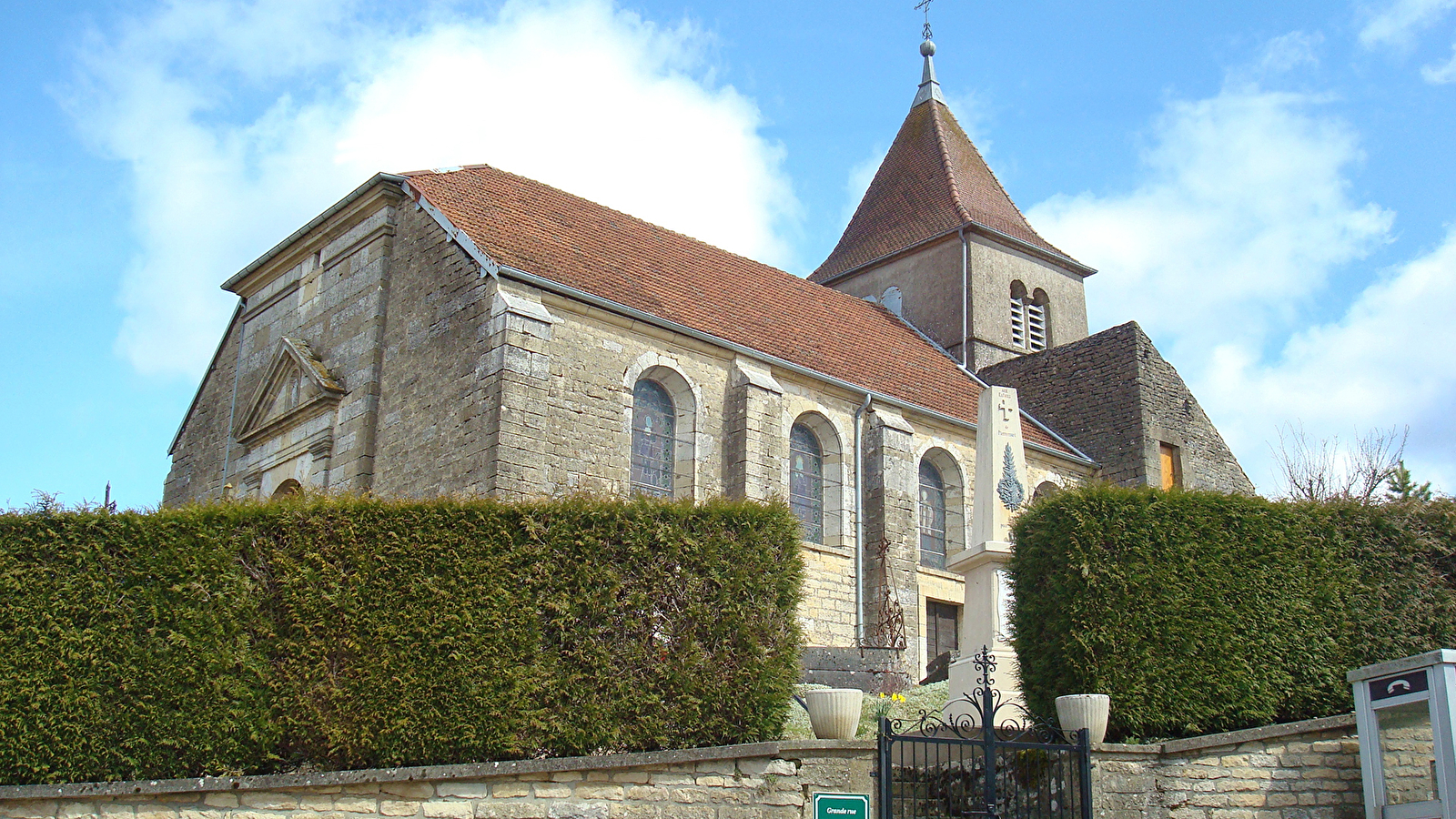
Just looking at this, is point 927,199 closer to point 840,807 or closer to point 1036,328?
point 1036,328

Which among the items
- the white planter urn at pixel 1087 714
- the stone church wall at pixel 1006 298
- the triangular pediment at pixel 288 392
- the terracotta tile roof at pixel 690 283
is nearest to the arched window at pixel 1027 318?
the stone church wall at pixel 1006 298

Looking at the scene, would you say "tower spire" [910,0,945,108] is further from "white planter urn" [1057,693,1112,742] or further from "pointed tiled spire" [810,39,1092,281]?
"white planter urn" [1057,693,1112,742]

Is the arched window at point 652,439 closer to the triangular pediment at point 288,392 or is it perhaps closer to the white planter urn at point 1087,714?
the triangular pediment at point 288,392

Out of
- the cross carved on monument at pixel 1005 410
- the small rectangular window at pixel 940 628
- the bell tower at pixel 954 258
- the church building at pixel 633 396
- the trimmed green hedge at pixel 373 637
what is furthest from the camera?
the bell tower at pixel 954 258

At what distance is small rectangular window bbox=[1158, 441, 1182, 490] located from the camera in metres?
21.1

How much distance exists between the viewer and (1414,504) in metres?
10.6

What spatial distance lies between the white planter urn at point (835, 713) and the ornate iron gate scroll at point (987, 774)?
29cm

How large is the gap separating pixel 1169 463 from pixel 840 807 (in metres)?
15.2

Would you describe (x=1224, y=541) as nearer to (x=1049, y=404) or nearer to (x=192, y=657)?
(x=192, y=657)

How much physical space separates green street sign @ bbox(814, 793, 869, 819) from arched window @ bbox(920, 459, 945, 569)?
10.9m

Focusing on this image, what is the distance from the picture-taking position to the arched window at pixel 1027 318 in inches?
1025

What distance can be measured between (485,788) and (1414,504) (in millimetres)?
7962

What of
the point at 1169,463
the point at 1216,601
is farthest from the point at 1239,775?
the point at 1169,463

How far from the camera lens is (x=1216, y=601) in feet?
31.7
